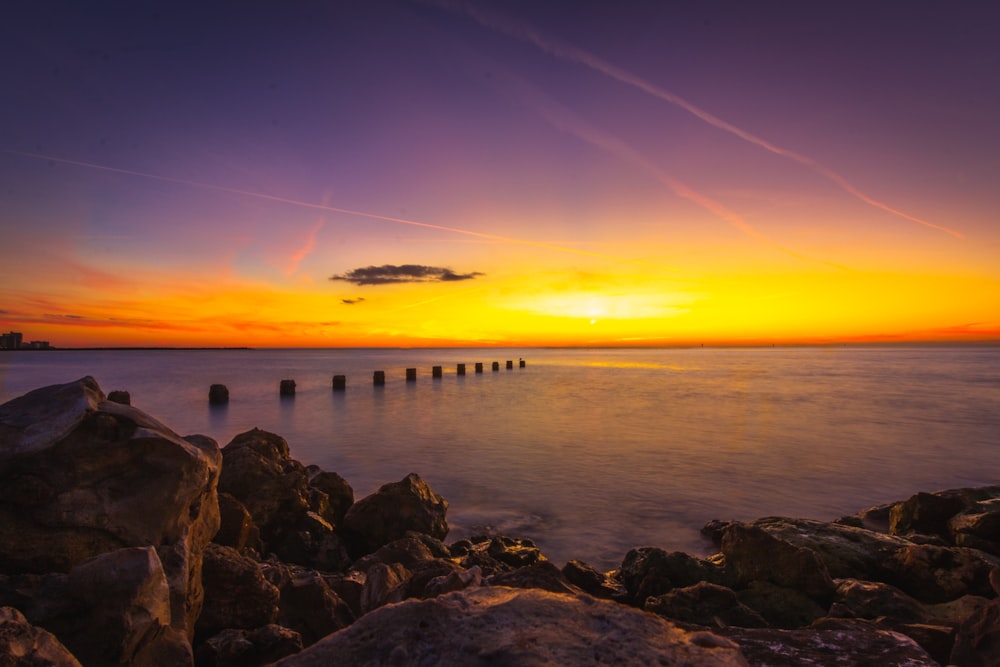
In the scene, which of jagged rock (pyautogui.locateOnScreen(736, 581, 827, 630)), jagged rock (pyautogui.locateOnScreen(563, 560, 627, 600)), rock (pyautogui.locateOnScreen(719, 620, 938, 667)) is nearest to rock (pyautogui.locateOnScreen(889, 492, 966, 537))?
jagged rock (pyautogui.locateOnScreen(736, 581, 827, 630))

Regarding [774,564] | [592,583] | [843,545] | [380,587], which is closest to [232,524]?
[380,587]

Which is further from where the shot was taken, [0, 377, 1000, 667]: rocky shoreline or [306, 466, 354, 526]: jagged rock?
[306, 466, 354, 526]: jagged rock

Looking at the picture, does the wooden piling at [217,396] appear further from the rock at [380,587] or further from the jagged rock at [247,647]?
the jagged rock at [247,647]

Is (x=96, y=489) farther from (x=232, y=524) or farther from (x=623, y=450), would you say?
(x=623, y=450)

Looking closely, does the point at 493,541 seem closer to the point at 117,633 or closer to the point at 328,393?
the point at 117,633

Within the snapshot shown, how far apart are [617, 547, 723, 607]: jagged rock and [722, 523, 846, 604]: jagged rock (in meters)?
0.29

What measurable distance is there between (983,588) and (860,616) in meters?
1.93

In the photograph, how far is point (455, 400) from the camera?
31.5 metres

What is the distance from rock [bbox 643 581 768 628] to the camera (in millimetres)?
4836

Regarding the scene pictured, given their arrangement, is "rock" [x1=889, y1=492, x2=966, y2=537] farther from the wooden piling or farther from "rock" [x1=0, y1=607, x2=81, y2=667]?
the wooden piling

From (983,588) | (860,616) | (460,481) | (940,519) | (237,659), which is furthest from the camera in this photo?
(460,481)

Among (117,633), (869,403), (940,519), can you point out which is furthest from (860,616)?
(869,403)

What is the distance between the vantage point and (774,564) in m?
5.92

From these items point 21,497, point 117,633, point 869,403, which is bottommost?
point 869,403
